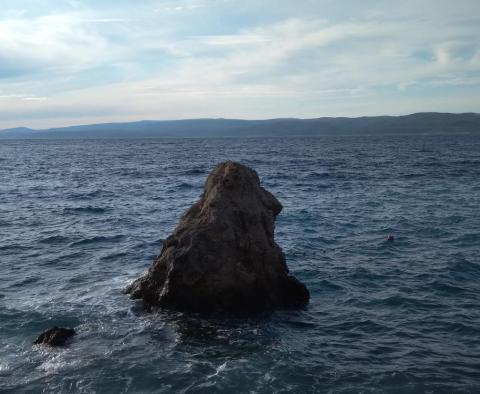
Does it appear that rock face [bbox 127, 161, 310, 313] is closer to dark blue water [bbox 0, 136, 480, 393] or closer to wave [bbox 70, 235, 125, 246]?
dark blue water [bbox 0, 136, 480, 393]

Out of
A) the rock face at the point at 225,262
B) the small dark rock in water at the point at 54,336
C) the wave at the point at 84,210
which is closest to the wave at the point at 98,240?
the wave at the point at 84,210

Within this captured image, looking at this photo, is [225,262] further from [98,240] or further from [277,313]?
[98,240]

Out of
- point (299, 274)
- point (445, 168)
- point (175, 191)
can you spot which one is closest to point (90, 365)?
point (299, 274)

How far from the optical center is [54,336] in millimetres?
14172

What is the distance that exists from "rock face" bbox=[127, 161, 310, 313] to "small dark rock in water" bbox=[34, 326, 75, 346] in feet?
11.1

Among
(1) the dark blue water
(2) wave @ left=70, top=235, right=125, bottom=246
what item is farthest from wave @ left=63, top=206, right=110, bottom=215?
(2) wave @ left=70, top=235, right=125, bottom=246

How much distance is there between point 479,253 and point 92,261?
17.5 m

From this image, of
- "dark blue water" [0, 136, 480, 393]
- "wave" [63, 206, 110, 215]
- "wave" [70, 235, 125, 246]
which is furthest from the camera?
"wave" [63, 206, 110, 215]

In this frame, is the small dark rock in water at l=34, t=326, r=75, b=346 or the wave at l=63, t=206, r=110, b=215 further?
the wave at l=63, t=206, r=110, b=215

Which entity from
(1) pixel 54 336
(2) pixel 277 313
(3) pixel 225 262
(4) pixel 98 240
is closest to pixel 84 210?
(4) pixel 98 240

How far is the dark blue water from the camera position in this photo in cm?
1252

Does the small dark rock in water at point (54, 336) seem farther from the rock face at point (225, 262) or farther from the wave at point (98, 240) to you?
the wave at point (98, 240)

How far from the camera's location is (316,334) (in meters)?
15.1

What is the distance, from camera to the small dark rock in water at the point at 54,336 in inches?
556
